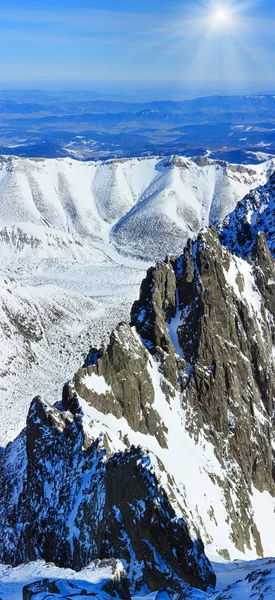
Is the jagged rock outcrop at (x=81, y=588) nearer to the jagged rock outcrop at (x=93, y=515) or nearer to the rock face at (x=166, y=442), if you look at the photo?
the jagged rock outcrop at (x=93, y=515)

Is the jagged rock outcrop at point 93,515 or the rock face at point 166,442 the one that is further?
the rock face at point 166,442

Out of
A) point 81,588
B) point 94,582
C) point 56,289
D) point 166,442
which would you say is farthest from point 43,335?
point 81,588

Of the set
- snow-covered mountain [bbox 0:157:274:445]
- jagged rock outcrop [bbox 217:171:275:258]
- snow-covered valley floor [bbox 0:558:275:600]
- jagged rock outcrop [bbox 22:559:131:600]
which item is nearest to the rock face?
snow-covered valley floor [bbox 0:558:275:600]

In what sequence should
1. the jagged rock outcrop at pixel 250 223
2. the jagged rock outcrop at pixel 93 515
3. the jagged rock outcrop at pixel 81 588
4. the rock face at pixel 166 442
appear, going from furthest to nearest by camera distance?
the jagged rock outcrop at pixel 250 223 < the rock face at pixel 166 442 < the jagged rock outcrop at pixel 93 515 < the jagged rock outcrop at pixel 81 588

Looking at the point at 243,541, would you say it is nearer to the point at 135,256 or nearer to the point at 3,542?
the point at 3,542

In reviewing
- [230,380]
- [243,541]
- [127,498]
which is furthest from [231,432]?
[127,498]

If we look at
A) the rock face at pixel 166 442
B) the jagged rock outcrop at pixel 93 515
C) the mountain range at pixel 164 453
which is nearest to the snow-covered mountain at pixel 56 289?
the mountain range at pixel 164 453

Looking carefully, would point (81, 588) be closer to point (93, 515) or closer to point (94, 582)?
point (94, 582)

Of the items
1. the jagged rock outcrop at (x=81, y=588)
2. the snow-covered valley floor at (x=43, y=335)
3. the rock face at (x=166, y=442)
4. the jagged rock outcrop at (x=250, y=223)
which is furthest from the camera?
the jagged rock outcrop at (x=250, y=223)

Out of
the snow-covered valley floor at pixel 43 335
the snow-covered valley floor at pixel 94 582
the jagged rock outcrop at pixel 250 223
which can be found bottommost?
the snow-covered valley floor at pixel 94 582
